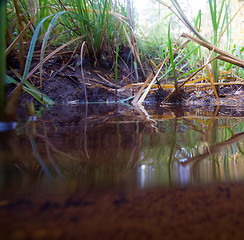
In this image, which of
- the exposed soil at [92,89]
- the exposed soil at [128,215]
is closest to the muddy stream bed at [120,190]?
the exposed soil at [128,215]

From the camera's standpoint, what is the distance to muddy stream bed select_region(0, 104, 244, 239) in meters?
0.16

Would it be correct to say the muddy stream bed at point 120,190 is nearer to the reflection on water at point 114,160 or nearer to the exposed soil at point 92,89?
the reflection on water at point 114,160

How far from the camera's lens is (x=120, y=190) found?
0.21 metres

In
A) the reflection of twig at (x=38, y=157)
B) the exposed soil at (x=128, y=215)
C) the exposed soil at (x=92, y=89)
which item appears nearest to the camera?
the exposed soil at (x=128, y=215)

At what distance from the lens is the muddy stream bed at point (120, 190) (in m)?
0.16

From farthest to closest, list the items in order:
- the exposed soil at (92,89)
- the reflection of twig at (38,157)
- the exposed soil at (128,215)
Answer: the exposed soil at (92,89)
the reflection of twig at (38,157)
the exposed soil at (128,215)

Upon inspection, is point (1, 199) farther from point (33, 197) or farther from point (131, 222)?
point (131, 222)

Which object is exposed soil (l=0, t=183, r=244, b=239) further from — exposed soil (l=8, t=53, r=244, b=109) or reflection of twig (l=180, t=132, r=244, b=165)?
exposed soil (l=8, t=53, r=244, b=109)

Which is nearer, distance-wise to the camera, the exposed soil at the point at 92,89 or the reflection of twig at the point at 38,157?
the reflection of twig at the point at 38,157

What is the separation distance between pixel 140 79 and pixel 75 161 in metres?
2.00

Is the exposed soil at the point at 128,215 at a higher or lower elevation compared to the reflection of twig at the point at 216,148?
lower

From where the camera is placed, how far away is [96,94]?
1.68m

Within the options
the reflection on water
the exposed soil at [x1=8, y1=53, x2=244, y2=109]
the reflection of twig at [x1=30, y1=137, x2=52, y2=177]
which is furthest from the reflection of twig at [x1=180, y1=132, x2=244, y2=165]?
the exposed soil at [x1=8, y1=53, x2=244, y2=109]

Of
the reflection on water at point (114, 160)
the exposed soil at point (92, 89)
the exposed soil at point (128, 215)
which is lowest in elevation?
the exposed soil at point (128, 215)
